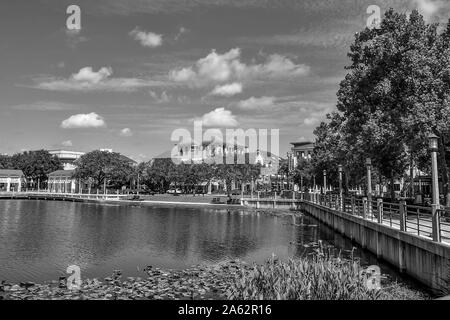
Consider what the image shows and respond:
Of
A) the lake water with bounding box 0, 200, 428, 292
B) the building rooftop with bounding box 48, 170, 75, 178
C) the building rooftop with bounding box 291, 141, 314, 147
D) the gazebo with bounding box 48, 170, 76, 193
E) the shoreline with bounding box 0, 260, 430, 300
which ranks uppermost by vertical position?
the building rooftop with bounding box 291, 141, 314, 147

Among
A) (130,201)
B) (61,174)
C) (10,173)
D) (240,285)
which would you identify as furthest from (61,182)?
(240,285)

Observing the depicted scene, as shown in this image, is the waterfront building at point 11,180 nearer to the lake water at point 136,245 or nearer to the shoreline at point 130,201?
the shoreline at point 130,201

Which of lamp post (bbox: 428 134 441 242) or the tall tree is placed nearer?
lamp post (bbox: 428 134 441 242)

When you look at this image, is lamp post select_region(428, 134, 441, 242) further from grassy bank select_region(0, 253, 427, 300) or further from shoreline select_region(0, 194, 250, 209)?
shoreline select_region(0, 194, 250, 209)

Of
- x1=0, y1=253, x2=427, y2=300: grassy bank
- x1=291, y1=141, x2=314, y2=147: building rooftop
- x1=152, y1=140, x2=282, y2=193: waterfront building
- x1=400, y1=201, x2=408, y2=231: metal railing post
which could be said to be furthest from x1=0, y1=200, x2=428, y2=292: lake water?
x1=291, y1=141, x2=314, y2=147: building rooftop

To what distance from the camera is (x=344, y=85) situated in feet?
132

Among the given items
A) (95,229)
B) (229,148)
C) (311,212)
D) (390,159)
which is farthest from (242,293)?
(229,148)

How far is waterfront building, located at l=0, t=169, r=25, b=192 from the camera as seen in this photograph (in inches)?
6344

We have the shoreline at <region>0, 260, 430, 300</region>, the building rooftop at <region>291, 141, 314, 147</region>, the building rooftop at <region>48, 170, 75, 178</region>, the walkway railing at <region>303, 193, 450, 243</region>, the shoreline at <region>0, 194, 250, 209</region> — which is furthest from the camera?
the building rooftop at <region>291, 141, 314, 147</region>

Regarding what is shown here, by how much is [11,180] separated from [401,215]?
16817cm

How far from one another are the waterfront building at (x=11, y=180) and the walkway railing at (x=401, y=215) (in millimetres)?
134807

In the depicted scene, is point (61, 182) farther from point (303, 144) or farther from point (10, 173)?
point (303, 144)

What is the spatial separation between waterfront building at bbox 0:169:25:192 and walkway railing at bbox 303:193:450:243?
13481 cm

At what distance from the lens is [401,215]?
74.4ft
